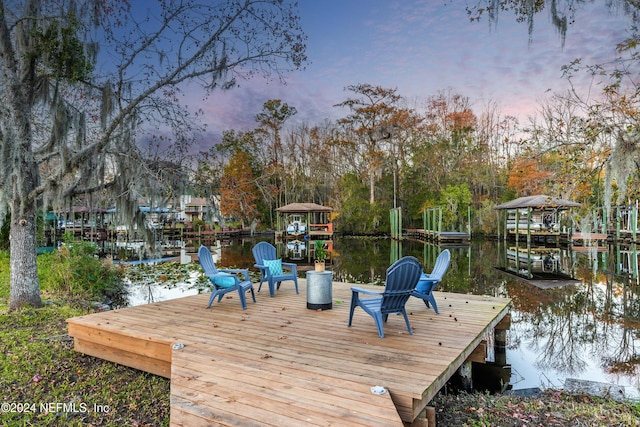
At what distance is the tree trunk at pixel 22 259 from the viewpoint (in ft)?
17.0

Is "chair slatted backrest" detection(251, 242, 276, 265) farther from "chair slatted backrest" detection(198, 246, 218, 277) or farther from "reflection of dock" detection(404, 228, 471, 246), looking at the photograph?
"reflection of dock" detection(404, 228, 471, 246)

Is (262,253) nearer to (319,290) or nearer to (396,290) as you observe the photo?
Result: (319,290)

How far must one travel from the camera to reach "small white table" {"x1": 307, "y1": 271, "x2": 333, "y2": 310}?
14.9 ft

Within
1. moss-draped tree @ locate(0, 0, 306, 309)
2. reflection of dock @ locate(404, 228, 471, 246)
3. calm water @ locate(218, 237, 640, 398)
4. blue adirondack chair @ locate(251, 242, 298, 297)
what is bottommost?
calm water @ locate(218, 237, 640, 398)

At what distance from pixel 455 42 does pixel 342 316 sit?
12083 mm

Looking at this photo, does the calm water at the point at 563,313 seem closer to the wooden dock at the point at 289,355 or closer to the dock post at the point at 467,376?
the dock post at the point at 467,376

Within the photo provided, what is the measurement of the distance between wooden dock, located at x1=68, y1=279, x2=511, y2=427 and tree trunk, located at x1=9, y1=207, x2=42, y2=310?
1.90 metres

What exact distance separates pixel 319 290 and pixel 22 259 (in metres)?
4.21

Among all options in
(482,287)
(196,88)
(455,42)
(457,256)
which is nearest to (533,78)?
(455,42)

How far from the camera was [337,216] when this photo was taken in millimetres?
29672

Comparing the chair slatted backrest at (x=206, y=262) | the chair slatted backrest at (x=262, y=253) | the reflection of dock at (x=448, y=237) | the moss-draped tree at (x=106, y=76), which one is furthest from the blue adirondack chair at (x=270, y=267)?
the reflection of dock at (x=448, y=237)

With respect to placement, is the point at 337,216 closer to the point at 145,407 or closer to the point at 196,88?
the point at 196,88

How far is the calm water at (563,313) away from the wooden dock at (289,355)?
0.79 m

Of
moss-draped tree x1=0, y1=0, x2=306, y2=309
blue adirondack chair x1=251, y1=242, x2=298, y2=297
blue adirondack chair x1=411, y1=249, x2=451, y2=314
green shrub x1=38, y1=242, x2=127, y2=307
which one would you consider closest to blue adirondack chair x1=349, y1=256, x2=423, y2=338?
blue adirondack chair x1=411, y1=249, x2=451, y2=314
